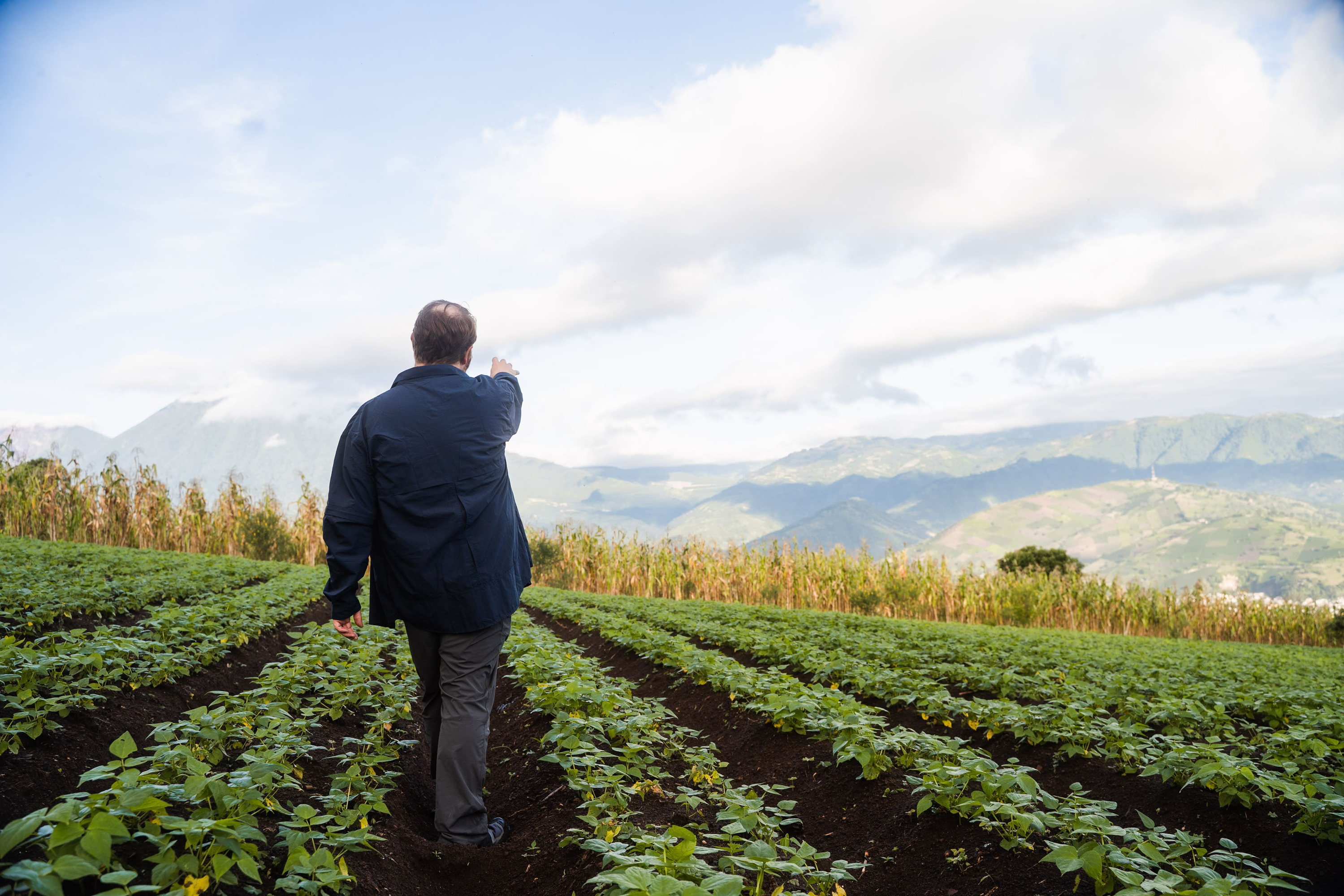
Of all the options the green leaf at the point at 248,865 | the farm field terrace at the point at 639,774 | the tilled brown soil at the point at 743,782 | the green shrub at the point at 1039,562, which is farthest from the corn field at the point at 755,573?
the green leaf at the point at 248,865

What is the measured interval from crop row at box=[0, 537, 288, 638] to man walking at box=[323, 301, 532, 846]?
4546 millimetres

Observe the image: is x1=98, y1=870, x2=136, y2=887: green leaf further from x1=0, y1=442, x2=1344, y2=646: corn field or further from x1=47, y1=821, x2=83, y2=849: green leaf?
x1=0, y1=442, x2=1344, y2=646: corn field

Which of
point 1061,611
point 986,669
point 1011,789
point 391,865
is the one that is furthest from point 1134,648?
point 391,865

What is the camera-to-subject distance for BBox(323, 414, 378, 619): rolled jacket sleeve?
322 cm

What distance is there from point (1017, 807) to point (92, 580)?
9663 mm

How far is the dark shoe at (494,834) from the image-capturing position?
3.38 metres

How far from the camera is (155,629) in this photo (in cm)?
559

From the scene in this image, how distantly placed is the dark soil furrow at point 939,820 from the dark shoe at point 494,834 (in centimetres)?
164

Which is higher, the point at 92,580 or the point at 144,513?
the point at 144,513

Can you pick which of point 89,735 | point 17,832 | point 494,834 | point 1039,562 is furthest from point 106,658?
point 1039,562

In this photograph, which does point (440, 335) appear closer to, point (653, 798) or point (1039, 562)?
point (653, 798)

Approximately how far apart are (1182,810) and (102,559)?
1361 centimetres

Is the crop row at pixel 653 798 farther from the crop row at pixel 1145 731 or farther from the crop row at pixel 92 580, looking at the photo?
the crop row at pixel 92 580

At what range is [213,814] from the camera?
2227 mm
